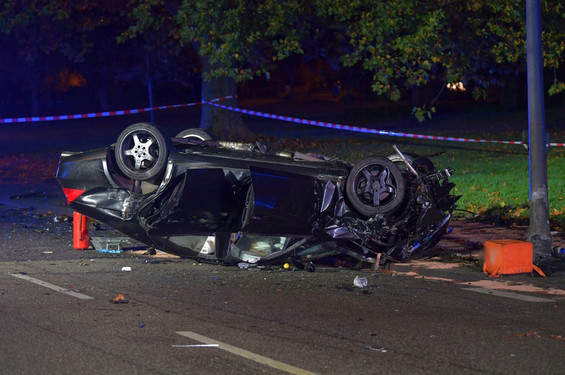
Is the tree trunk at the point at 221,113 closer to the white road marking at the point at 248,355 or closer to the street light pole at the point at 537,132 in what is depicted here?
the street light pole at the point at 537,132

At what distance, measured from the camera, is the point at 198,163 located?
9.60 m

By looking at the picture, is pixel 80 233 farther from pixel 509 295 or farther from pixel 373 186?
pixel 509 295

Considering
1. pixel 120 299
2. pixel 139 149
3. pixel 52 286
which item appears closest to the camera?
pixel 120 299

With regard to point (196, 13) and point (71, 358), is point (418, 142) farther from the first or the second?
point (71, 358)

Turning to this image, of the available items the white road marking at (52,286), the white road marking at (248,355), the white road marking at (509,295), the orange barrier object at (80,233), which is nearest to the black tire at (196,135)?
the orange barrier object at (80,233)

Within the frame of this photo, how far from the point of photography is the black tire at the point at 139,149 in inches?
384

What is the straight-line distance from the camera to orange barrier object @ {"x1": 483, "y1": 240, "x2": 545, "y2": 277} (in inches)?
367

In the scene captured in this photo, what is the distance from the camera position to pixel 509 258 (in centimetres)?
934

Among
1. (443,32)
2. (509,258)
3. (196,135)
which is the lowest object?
(509,258)

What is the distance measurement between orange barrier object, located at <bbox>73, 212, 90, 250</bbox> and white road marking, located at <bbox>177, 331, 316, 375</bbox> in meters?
4.77

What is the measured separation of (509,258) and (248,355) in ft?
13.8

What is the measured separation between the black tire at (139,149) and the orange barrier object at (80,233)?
1.54m

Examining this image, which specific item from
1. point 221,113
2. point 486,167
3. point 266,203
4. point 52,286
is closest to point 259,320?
point 266,203

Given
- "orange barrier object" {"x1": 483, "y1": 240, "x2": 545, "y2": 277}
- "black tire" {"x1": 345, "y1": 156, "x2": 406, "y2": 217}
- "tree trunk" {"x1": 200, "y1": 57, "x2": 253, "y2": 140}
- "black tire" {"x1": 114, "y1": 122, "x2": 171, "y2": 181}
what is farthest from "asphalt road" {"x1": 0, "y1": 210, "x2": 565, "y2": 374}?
"tree trunk" {"x1": 200, "y1": 57, "x2": 253, "y2": 140}
